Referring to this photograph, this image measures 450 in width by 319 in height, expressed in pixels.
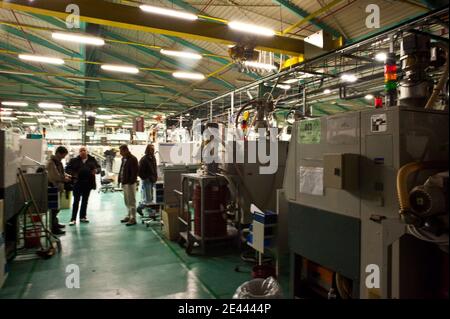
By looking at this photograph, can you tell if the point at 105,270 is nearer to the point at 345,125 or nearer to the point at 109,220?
the point at 109,220

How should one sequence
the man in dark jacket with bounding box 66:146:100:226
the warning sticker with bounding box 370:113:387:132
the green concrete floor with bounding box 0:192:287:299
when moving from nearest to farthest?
1. the warning sticker with bounding box 370:113:387:132
2. the green concrete floor with bounding box 0:192:287:299
3. the man in dark jacket with bounding box 66:146:100:226

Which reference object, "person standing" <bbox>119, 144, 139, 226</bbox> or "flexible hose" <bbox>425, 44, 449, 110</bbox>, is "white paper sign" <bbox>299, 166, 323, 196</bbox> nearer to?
"flexible hose" <bbox>425, 44, 449, 110</bbox>

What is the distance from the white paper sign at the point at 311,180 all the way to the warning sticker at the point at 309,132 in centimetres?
23

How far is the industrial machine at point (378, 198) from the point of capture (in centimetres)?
151

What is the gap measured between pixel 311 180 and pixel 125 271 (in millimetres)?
2387

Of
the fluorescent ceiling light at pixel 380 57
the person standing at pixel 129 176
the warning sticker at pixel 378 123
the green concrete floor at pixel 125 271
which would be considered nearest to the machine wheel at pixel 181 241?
the green concrete floor at pixel 125 271

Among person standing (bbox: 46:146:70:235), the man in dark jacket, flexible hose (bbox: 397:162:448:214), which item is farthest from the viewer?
the man in dark jacket

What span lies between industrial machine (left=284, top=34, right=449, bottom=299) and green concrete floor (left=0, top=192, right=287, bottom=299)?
1.11 m

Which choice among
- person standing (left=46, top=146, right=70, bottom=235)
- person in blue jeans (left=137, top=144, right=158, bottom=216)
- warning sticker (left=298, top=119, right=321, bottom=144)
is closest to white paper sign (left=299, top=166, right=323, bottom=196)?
warning sticker (left=298, top=119, right=321, bottom=144)

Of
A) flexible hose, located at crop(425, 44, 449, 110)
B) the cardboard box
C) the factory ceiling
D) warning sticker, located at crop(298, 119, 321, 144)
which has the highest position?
the factory ceiling

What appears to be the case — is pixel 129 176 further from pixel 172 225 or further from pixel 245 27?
pixel 245 27

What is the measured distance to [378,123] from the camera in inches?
71.9

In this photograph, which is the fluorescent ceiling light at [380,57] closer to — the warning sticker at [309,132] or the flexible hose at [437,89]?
the flexible hose at [437,89]

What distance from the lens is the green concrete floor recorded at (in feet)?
9.23
